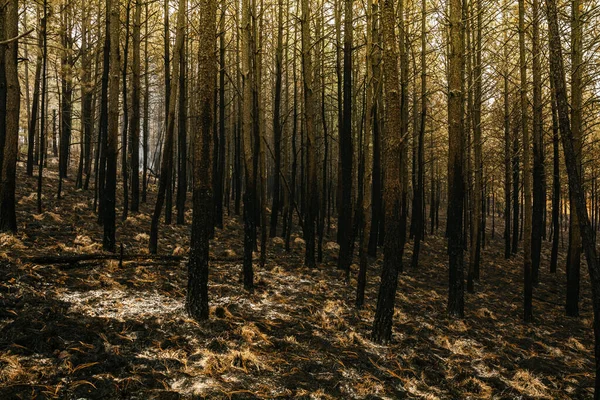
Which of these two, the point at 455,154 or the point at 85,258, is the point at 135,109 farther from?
the point at 455,154

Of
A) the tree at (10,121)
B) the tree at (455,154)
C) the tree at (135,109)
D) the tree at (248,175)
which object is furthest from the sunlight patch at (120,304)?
the tree at (135,109)

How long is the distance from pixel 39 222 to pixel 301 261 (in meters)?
6.93

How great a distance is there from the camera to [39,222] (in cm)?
905

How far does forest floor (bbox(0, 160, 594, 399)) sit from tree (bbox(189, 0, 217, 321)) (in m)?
0.35

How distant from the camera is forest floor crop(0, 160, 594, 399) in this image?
3.69 metres

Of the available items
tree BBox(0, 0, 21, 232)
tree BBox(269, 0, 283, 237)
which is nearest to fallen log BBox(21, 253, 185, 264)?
tree BBox(0, 0, 21, 232)

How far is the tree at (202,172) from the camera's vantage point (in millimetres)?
5199

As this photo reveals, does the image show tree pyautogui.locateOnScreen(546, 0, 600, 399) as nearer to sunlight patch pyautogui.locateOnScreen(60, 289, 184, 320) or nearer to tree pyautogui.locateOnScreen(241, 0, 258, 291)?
tree pyautogui.locateOnScreen(241, 0, 258, 291)

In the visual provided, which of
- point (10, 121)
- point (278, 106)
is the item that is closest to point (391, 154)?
point (278, 106)

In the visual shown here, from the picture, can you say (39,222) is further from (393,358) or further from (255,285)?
(393,358)

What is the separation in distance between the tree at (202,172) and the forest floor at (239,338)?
35cm

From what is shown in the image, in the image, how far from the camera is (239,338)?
489cm

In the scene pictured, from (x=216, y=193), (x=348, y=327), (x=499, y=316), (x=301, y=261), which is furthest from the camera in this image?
(x=216, y=193)

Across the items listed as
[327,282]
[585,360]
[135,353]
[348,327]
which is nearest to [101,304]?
[135,353]
